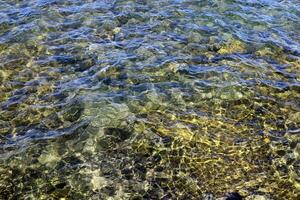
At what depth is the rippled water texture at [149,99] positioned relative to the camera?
9570 mm

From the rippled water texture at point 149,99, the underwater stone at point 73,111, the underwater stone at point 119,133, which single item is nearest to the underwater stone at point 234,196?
the rippled water texture at point 149,99

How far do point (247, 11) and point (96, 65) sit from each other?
7.53 meters

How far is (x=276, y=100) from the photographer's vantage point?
12.1 meters

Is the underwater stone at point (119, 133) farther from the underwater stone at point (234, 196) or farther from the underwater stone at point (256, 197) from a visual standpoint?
the underwater stone at point (256, 197)

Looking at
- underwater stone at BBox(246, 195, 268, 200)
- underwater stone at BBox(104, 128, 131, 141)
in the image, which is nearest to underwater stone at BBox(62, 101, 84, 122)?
underwater stone at BBox(104, 128, 131, 141)

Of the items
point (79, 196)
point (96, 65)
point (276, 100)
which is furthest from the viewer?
point (96, 65)

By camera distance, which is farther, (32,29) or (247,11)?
(247,11)

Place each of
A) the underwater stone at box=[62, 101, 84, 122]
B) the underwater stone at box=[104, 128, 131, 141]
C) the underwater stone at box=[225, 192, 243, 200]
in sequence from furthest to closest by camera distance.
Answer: the underwater stone at box=[62, 101, 84, 122], the underwater stone at box=[104, 128, 131, 141], the underwater stone at box=[225, 192, 243, 200]

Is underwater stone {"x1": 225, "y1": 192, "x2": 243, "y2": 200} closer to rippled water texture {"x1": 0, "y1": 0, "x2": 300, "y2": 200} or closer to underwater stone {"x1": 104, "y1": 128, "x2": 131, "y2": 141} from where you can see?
rippled water texture {"x1": 0, "y1": 0, "x2": 300, "y2": 200}

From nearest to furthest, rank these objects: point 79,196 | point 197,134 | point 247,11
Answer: point 79,196 < point 197,134 < point 247,11

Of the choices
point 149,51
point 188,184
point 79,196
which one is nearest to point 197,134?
point 188,184

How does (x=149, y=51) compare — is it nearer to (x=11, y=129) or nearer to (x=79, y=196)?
(x=11, y=129)

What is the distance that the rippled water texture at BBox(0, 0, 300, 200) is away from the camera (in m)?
9.57

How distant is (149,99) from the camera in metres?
12.1
